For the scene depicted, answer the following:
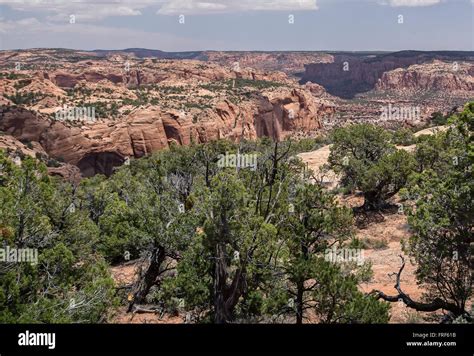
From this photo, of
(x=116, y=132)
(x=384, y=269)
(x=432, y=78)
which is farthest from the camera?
(x=432, y=78)

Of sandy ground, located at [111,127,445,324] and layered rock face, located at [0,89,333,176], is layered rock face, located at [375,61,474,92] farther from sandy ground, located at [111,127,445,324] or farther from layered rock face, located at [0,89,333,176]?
sandy ground, located at [111,127,445,324]

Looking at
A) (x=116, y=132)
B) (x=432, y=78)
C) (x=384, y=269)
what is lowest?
(x=384, y=269)

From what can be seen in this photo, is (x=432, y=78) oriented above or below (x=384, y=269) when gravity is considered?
above

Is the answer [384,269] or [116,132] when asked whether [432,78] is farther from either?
[384,269]

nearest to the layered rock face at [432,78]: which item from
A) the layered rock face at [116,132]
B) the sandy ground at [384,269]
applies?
the layered rock face at [116,132]

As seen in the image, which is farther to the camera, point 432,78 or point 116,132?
point 432,78

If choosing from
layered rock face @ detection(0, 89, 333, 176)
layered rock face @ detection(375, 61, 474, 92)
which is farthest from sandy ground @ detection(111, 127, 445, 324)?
layered rock face @ detection(375, 61, 474, 92)

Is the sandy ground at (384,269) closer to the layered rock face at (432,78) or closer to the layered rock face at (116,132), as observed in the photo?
the layered rock face at (116,132)

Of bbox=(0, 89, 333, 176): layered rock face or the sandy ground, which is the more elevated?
bbox=(0, 89, 333, 176): layered rock face

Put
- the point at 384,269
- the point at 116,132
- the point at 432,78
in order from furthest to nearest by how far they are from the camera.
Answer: the point at 432,78, the point at 116,132, the point at 384,269

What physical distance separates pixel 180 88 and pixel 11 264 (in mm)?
81544

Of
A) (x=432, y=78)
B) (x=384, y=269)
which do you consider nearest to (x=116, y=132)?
(x=384, y=269)

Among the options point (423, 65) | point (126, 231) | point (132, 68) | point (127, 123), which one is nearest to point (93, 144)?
point (127, 123)

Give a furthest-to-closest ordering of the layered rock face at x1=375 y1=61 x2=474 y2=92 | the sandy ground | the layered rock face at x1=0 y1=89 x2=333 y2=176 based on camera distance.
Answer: the layered rock face at x1=375 y1=61 x2=474 y2=92, the layered rock face at x1=0 y1=89 x2=333 y2=176, the sandy ground
